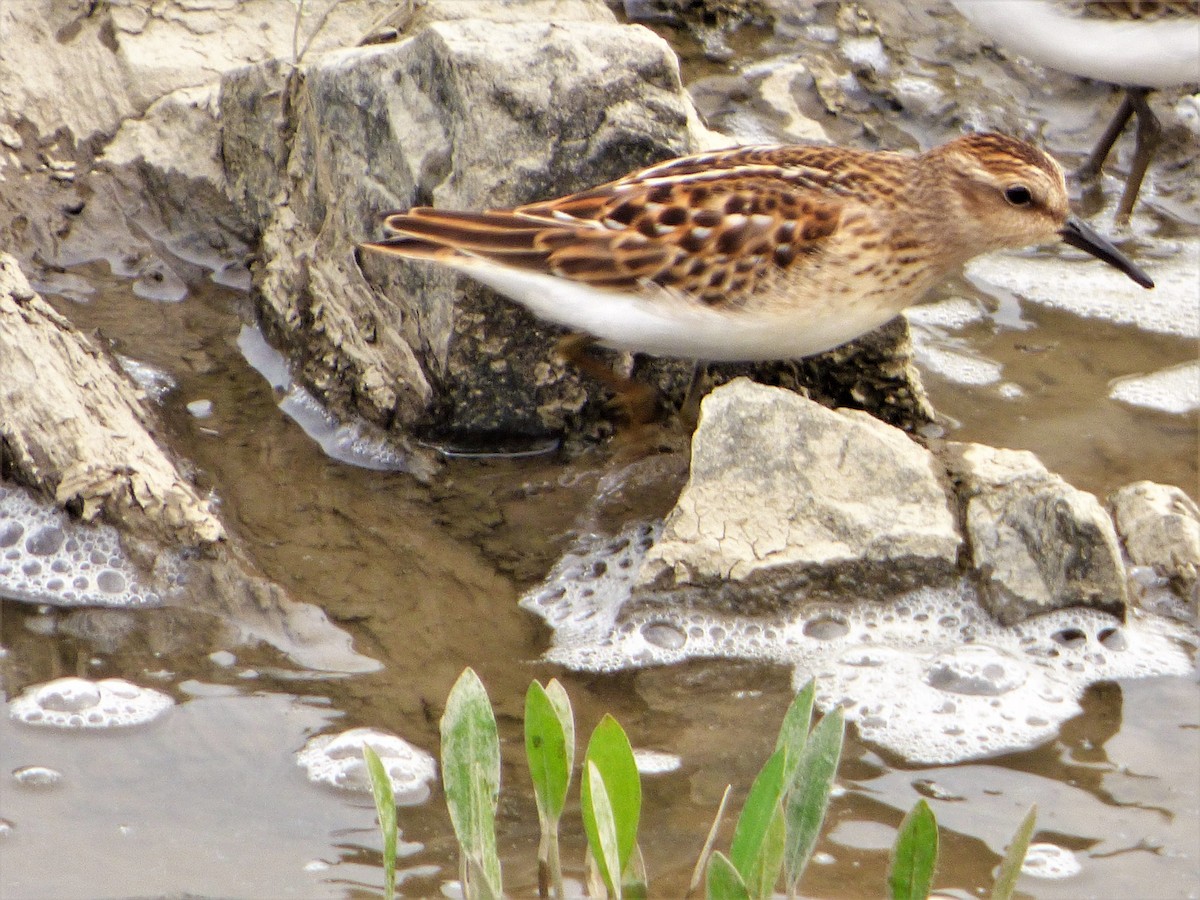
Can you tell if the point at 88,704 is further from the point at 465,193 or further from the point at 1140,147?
the point at 1140,147

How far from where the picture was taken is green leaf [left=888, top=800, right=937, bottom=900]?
2.56 m

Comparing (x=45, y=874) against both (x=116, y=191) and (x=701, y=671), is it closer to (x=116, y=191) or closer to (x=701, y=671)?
(x=701, y=671)

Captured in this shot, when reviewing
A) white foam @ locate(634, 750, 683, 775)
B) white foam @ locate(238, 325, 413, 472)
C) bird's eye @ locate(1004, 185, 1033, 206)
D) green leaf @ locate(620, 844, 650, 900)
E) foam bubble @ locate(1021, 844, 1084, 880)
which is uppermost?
bird's eye @ locate(1004, 185, 1033, 206)

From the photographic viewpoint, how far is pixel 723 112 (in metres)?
7.59

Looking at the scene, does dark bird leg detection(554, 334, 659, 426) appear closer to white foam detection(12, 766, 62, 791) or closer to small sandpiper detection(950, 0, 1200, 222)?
white foam detection(12, 766, 62, 791)

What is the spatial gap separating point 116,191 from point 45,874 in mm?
3588

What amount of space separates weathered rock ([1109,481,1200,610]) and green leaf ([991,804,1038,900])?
2133 mm

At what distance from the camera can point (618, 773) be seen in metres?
2.66

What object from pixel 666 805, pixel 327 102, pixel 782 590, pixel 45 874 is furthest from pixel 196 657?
pixel 327 102

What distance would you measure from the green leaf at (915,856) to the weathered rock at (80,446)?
229 cm

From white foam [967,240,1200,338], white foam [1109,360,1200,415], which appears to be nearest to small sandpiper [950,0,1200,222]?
white foam [967,240,1200,338]

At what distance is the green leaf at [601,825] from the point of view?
8.18ft

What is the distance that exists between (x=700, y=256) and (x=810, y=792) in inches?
87.1

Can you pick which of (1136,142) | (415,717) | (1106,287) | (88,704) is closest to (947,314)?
(1106,287)
